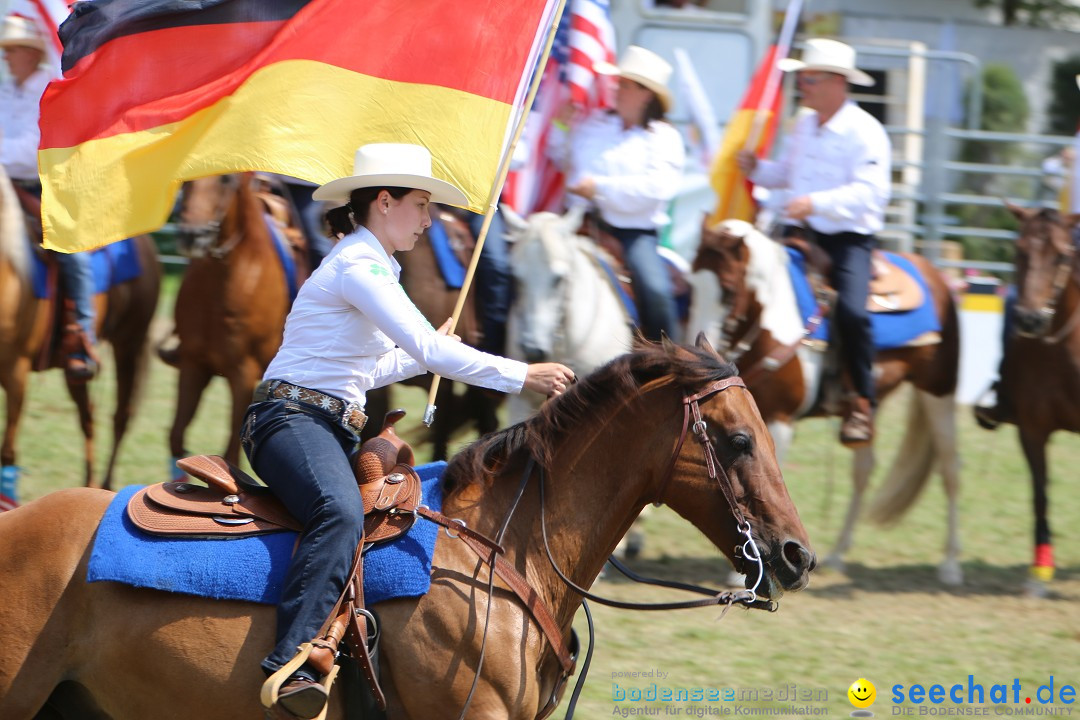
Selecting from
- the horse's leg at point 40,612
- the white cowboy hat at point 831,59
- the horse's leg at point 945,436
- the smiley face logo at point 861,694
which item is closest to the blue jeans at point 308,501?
the horse's leg at point 40,612

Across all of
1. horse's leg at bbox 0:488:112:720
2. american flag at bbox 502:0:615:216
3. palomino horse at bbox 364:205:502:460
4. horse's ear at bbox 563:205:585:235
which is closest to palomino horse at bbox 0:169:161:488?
palomino horse at bbox 364:205:502:460

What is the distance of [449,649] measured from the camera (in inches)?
149

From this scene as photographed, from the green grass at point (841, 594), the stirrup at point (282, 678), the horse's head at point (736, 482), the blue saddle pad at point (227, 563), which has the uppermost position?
the horse's head at point (736, 482)

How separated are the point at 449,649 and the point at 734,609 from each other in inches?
165

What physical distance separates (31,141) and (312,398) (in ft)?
17.3

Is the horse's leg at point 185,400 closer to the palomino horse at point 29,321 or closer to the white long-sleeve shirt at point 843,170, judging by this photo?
the palomino horse at point 29,321

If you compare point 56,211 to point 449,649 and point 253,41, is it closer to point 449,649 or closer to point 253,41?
point 253,41

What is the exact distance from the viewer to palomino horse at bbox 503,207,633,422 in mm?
7934

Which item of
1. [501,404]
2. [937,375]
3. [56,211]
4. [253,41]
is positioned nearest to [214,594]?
[56,211]

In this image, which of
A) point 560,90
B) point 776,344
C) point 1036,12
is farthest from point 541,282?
point 1036,12

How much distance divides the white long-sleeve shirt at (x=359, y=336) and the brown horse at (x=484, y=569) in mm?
362

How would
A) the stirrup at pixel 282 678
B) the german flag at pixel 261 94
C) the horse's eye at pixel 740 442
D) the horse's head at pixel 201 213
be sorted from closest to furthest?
the stirrup at pixel 282 678 → the horse's eye at pixel 740 442 → the german flag at pixel 261 94 → the horse's head at pixel 201 213

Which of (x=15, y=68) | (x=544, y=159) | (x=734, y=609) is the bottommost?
(x=734, y=609)

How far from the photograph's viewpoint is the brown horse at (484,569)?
377 cm
